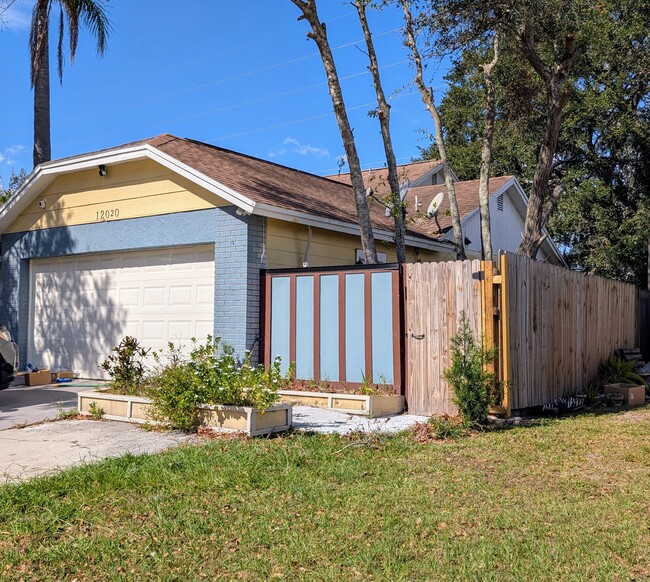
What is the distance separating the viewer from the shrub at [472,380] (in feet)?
25.8

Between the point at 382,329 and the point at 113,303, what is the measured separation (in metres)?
5.96

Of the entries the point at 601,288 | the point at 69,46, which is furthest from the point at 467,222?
the point at 69,46

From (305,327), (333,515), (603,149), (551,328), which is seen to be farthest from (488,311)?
(603,149)

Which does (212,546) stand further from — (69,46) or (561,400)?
(69,46)

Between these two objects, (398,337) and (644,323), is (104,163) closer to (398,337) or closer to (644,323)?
(398,337)

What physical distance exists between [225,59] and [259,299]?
16030 millimetres

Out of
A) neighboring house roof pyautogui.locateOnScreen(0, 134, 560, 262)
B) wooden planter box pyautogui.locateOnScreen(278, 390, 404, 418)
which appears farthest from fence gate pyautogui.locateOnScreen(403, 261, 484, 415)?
neighboring house roof pyautogui.locateOnScreen(0, 134, 560, 262)

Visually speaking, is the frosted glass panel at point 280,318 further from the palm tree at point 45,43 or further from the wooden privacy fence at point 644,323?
the palm tree at point 45,43

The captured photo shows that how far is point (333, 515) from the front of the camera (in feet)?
15.5

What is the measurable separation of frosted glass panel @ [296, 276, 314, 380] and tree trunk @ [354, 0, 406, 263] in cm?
202

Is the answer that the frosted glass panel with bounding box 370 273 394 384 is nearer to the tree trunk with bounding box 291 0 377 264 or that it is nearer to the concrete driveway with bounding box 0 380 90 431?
the tree trunk with bounding box 291 0 377 264

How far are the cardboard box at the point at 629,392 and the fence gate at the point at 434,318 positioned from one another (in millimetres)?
3498

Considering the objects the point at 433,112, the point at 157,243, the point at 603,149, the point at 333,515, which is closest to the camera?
the point at 333,515

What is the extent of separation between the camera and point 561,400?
9.93m
